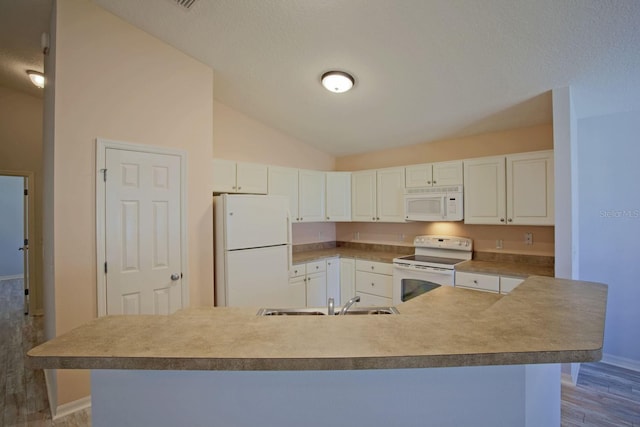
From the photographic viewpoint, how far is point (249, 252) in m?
3.12

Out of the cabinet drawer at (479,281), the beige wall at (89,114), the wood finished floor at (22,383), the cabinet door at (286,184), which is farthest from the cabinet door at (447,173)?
the wood finished floor at (22,383)

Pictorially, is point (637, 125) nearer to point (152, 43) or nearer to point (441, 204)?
point (441, 204)

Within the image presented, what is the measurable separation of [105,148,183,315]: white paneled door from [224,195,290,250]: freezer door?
0.48 m

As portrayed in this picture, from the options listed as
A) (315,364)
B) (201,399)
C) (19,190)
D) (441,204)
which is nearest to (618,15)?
(441,204)

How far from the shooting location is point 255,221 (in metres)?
3.17

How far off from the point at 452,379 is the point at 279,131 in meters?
3.94

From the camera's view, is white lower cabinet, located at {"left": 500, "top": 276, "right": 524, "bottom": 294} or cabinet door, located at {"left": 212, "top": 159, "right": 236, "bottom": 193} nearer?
white lower cabinet, located at {"left": 500, "top": 276, "right": 524, "bottom": 294}

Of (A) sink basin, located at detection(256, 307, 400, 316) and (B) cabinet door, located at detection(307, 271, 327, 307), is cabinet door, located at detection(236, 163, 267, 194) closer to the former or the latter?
(B) cabinet door, located at detection(307, 271, 327, 307)

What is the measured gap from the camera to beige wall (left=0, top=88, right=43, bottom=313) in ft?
14.2

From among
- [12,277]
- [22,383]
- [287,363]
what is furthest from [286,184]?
[12,277]

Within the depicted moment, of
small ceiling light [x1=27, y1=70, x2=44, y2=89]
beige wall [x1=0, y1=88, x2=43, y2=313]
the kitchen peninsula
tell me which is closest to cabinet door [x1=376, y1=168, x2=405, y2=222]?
the kitchen peninsula

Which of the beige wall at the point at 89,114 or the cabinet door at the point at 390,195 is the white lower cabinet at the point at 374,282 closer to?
the cabinet door at the point at 390,195

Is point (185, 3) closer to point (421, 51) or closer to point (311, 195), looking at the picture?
point (421, 51)

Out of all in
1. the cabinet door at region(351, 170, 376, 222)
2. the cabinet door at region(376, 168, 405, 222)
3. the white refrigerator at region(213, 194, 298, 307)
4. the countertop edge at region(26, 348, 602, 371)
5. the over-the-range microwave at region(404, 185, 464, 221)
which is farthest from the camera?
the cabinet door at region(351, 170, 376, 222)
